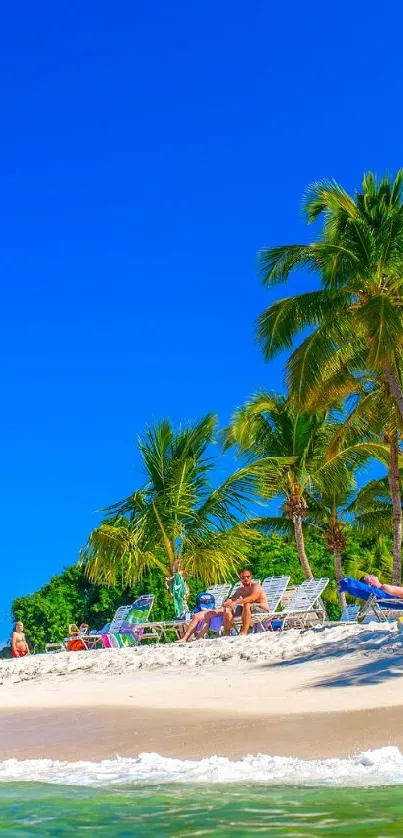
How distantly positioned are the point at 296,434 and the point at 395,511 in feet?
12.2

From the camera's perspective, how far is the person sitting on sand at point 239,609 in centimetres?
1291

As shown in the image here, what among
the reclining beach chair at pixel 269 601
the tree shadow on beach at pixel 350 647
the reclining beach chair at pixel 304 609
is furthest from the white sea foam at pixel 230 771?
the reclining beach chair at pixel 304 609

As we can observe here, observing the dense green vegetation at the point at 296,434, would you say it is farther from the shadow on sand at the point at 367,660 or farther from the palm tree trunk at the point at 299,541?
the shadow on sand at the point at 367,660

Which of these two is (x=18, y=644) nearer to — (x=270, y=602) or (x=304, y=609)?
(x=270, y=602)

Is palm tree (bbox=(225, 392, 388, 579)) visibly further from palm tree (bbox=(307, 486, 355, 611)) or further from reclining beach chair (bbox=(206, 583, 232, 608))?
reclining beach chair (bbox=(206, 583, 232, 608))

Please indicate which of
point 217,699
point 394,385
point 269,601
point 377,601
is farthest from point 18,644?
point 217,699

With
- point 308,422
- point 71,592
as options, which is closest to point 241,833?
point 308,422

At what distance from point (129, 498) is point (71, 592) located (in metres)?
7.61

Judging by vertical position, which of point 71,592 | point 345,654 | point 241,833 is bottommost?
point 241,833

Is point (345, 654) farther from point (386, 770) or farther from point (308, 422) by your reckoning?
point (308, 422)

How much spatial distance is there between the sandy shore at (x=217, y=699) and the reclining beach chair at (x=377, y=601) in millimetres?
1949

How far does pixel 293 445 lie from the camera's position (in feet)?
77.7

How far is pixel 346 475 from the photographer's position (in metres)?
23.9

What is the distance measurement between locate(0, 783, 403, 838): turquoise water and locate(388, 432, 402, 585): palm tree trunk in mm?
16158
